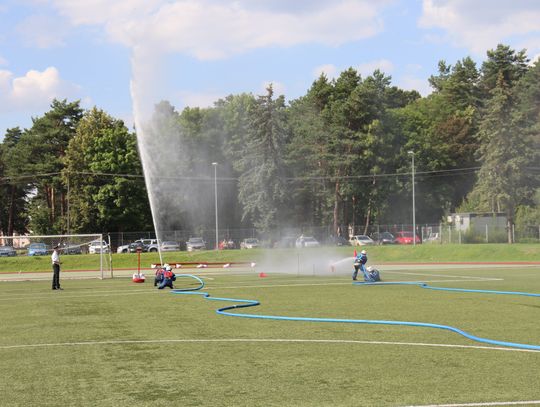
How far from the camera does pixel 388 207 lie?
94.1 m

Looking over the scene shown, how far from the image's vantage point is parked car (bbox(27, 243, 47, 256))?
51325 millimetres

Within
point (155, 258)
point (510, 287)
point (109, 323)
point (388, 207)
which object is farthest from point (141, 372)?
point (388, 207)

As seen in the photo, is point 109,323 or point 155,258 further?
point 155,258

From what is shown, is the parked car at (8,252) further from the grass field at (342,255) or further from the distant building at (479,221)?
the distant building at (479,221)

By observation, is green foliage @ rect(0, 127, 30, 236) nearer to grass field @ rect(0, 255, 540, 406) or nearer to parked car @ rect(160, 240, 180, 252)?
parked car @ rect(160, 240, 180, 252)

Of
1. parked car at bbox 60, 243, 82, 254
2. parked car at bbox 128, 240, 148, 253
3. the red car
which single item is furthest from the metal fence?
parked car at bbox 60, 243, 82, 254

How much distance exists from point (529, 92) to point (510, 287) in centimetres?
7457

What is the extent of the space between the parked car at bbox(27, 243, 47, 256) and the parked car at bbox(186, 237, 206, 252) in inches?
1137

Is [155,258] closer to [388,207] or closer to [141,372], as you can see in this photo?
[388,207]

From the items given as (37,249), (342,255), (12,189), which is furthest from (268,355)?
(12,189)

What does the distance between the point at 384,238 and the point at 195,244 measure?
24258mm

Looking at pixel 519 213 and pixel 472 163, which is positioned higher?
pixel 472 163

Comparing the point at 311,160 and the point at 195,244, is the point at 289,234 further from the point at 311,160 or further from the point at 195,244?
the point at 195,244

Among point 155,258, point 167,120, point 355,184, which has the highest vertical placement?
point 167,120
